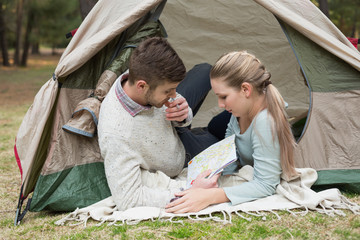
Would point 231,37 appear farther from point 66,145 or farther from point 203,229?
point 203,229

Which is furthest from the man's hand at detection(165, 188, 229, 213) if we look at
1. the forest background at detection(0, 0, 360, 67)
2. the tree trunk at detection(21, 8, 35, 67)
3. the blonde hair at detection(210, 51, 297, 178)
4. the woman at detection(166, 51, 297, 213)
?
the tree trunk at detection(21, 8, 35, 67)

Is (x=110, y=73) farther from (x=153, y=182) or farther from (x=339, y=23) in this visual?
(x=339, y=23)

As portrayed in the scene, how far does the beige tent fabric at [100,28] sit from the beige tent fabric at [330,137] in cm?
113

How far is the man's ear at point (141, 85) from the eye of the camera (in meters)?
1.93

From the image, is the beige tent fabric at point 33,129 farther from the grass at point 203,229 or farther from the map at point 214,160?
the map at point 214,160

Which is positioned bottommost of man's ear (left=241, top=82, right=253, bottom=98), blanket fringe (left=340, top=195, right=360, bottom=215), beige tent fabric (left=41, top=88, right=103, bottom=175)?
beige tent fabric (left=41, top=88, right=103, bottom=175)

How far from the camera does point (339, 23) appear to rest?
11406mm

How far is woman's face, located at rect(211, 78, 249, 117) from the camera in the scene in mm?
1993

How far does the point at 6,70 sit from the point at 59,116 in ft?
40.9

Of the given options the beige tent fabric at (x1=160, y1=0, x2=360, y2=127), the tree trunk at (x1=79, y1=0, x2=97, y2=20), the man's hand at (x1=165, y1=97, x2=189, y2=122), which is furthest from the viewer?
the tree trunk at (x1=79, y1=0, x2=97, y2=20)

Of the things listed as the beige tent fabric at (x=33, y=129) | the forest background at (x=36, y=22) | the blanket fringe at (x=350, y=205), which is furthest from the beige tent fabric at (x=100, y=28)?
the forest background at (x=36, y=22)

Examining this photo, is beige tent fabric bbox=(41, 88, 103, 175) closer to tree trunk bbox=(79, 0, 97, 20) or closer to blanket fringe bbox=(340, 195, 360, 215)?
blanket fringe bbox=(340, 195, 360, 215)

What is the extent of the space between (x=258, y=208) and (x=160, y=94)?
0.73 meters

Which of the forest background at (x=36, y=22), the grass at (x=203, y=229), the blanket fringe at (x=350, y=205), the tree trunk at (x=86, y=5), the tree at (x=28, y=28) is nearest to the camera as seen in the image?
the grass at (x=203, y=229)
